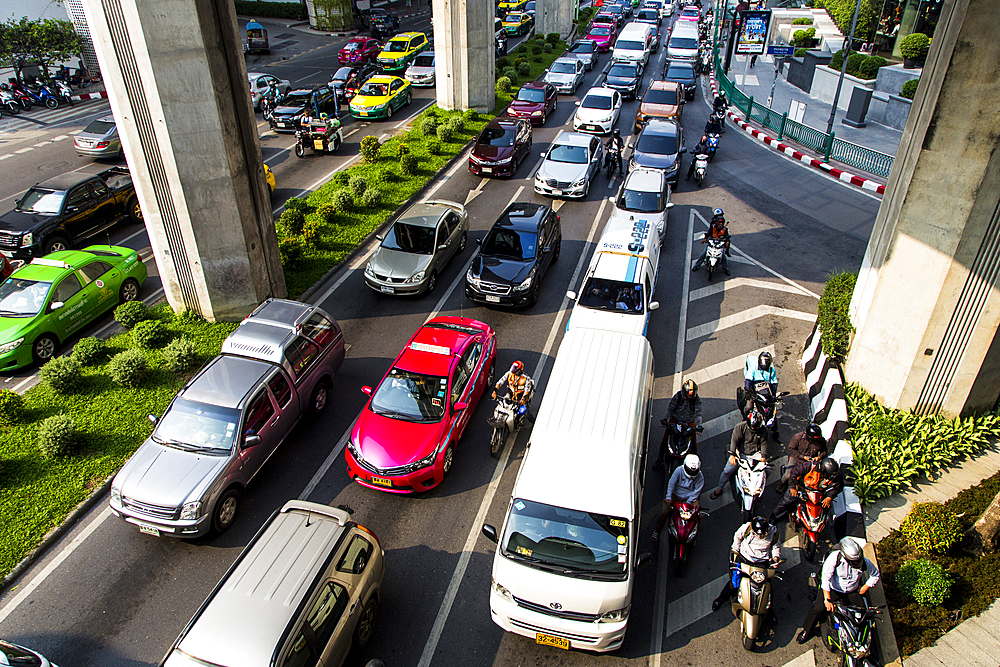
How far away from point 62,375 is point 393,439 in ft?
23.7

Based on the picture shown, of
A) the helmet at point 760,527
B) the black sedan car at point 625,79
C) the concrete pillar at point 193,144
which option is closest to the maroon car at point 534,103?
the black sedan car at point 625,79

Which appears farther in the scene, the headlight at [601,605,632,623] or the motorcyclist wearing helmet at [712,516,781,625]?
the motorcyclist wearing helmet at [712,516,781,625]

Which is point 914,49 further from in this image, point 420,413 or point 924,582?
point 420,413

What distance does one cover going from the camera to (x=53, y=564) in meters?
9.04

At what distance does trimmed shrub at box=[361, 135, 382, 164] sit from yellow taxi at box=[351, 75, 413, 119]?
6.41m

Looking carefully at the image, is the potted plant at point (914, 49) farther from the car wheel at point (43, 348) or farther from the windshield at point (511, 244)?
the car wheel at point (43, 348)

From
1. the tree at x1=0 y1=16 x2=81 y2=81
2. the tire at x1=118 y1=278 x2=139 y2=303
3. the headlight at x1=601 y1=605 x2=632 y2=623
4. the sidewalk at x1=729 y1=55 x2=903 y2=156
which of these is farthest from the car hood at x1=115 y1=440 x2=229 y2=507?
the tree at x1=0 y1=16 x2=81 y2=81

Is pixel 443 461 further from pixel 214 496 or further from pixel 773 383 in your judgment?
pixel 773 383

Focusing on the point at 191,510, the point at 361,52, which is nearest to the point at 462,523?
the point at 191,510

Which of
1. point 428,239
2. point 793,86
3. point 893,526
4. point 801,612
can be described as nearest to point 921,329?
point 893,526

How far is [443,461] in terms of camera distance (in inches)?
396

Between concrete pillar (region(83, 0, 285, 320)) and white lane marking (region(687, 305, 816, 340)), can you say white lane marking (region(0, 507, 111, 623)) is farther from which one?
white lane marking (region(687, 305, 816, 340))

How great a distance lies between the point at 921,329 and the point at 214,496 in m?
11.7

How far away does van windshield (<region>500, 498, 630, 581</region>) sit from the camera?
7.52 metres
